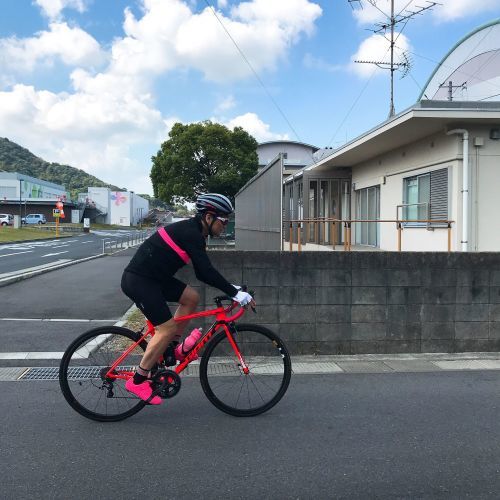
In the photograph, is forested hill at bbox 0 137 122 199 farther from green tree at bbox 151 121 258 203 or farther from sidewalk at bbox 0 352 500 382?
sidewalk at bbox 0 352 500 382

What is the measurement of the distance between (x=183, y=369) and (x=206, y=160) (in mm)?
38893

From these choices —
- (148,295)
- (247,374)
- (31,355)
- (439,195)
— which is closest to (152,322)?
(148,295)

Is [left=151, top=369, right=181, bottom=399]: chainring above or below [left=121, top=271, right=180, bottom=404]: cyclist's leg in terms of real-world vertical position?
below

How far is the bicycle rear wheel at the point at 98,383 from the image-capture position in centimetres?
439

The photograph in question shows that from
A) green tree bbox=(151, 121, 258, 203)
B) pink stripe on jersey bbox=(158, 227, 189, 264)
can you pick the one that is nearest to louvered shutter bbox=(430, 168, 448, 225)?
pink stripe on jersey bbox=(158, 227, 189, 264)

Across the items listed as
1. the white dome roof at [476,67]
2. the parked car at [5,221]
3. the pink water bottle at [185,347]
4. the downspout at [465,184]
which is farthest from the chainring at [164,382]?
the parked car at [5,221]

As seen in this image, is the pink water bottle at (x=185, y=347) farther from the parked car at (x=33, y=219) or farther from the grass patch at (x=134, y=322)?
the parked car at (x=33, y=219)

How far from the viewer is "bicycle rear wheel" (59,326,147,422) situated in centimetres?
439

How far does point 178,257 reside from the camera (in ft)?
14.2

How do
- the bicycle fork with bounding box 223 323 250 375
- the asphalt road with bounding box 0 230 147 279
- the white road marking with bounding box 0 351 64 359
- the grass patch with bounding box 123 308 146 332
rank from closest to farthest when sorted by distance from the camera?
the bicycle fork with bounding box 223 323 250 375, the white road marking with bounding box 0 351 64 359, the grass patch with bounding box 123 308 146 332, the asphalt road with bounding box 0 230 147 279

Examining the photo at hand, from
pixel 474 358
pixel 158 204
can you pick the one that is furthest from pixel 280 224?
pixel 158 204

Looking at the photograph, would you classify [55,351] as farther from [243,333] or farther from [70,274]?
[70,274]

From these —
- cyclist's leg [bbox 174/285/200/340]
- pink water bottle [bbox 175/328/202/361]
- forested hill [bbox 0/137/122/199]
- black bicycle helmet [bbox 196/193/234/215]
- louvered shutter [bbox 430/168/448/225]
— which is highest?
forested hill [bbox 0/137/122/199]

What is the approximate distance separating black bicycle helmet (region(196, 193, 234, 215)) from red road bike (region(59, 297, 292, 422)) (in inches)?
29.3
